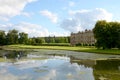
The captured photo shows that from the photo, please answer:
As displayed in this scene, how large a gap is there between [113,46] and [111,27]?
571 cm

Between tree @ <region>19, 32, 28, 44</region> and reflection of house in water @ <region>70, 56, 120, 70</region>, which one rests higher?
tree @ <region>19, 32, 28, 44</region>

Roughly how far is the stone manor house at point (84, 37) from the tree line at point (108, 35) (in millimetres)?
72114

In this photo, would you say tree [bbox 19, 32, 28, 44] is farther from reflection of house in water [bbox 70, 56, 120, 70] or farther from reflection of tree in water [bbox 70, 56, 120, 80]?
reflection of tree in water [bbox 70, 56, 120, 80]

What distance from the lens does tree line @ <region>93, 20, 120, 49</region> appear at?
246 feet

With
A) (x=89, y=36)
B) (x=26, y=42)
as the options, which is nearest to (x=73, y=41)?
(x=89, y=36)

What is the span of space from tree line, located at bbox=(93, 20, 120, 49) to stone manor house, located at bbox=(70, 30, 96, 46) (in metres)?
72.1

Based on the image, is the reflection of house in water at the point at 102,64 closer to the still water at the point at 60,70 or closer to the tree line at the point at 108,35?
the still water at the point at 60,70

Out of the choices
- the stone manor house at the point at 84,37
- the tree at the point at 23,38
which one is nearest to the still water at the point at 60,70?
the stone manor house at the point at 84,37


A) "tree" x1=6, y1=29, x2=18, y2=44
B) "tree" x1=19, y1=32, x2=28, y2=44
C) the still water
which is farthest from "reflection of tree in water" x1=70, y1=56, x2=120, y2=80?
"tree" x1=6, y1=29, x2=18, y2=44

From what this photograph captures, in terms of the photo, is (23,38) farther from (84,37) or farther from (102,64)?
(102,64)

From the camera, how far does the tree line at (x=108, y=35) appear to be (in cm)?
7488

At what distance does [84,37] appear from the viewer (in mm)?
161500

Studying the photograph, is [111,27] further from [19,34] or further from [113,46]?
[19,34]

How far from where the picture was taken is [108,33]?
75562 millimetres
